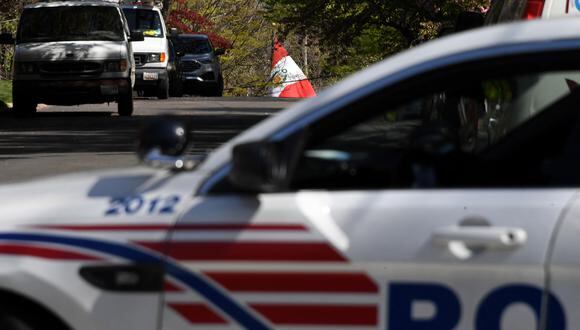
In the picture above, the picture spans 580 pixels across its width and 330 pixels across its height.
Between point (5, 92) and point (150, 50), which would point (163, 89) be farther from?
point (5, 92)

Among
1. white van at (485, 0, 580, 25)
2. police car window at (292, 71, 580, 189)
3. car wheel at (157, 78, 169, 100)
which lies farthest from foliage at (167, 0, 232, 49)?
police car window at (292, 71, 580, 189)

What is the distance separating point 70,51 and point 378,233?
20.8 metres

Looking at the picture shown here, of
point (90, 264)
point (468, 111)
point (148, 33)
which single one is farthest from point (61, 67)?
point (90, 264)

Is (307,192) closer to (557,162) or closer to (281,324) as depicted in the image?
(281,324)

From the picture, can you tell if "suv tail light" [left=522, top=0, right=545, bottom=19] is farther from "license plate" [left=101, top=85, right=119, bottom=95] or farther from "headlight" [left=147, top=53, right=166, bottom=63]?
"headlight" [left=147, top=53, right=166, bottom=63]

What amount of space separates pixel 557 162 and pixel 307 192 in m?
0.70

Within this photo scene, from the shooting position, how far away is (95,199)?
15.0 feet

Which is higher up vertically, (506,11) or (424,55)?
(424,55)

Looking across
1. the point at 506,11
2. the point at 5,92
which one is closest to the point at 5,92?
the point at 5,92

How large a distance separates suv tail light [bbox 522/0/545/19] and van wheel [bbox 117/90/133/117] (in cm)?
1774

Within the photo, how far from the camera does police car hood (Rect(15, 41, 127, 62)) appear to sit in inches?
969

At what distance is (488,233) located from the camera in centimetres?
425

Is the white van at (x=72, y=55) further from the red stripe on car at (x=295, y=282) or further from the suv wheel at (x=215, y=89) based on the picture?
the red stripe on car at (x=295, y=282)

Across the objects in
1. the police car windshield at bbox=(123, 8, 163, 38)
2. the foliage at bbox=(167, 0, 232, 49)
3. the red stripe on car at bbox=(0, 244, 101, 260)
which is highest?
the red stripe on car at bbox=(0, 244, 101, 260)
